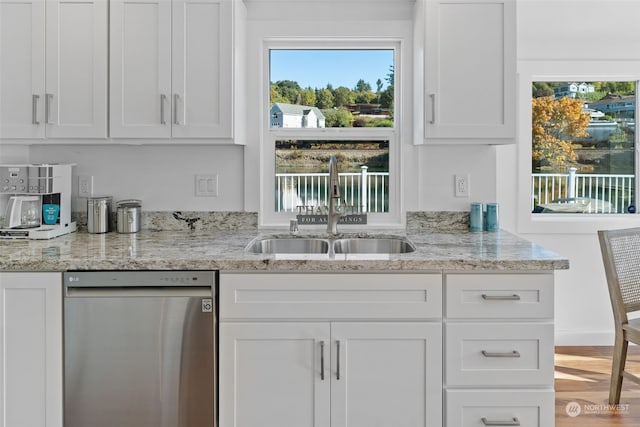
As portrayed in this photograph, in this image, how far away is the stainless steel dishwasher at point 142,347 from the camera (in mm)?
2086

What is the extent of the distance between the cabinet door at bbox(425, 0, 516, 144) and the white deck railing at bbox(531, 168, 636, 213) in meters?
1.29

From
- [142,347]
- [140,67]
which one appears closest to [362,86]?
[140,67]

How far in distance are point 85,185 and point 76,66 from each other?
26.6 inches

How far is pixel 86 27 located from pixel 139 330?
4.97 feet

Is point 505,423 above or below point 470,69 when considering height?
below

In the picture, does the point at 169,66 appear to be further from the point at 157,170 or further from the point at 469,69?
the point at 469,69

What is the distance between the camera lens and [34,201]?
8.95 ft

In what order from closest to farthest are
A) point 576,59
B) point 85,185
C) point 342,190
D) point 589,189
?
point 85,185, point 342,190, point 576,59, point 589,189

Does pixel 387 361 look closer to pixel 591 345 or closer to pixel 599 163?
pixel 591 345

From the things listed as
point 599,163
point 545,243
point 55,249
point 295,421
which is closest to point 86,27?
point 55,249

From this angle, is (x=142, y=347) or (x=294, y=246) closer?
(x=142, y=347)

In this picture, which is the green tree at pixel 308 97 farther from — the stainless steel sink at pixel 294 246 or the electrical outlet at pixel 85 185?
the electrical outlet at pixel 85 185

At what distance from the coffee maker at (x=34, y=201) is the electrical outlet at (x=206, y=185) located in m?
0.66

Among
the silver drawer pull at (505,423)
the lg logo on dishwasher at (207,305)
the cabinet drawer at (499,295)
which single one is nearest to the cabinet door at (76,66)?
the lg logo on dishwasher at (207,305)
